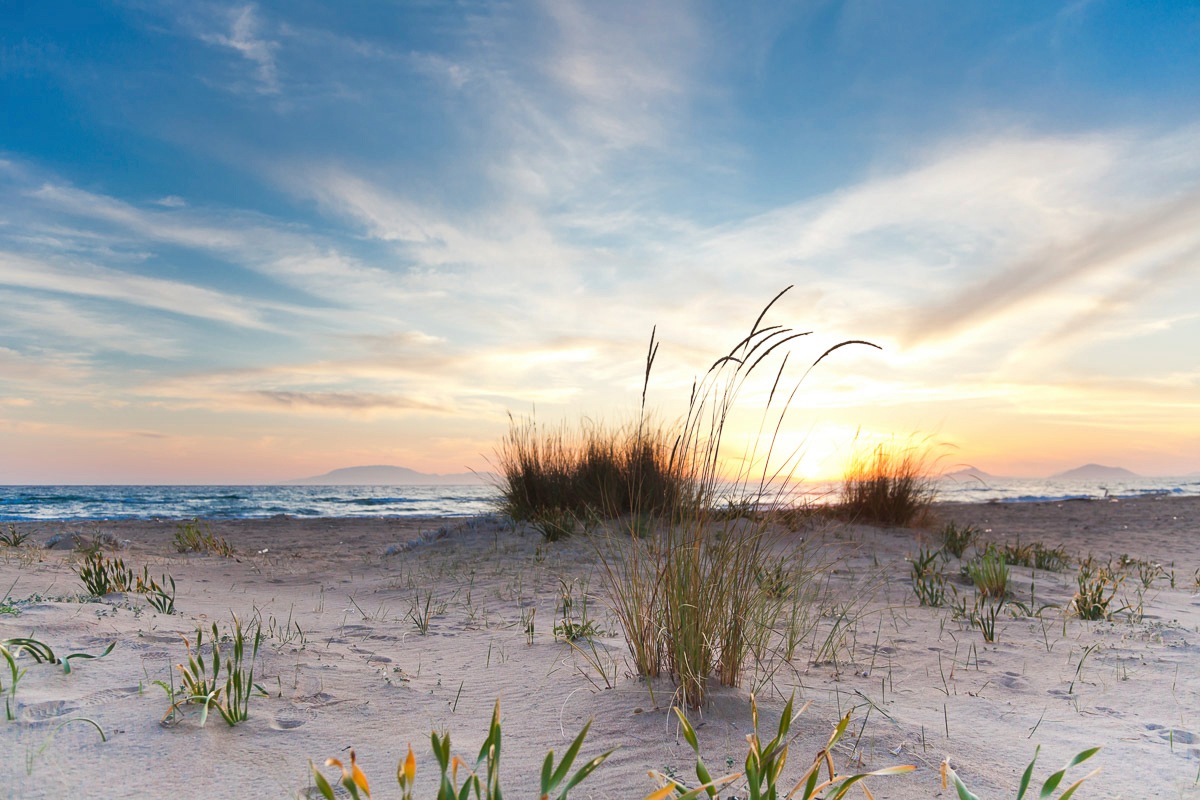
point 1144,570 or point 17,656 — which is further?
point 1144,570

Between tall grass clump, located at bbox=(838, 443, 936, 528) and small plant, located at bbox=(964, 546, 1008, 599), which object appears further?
tall grass clump, located at bbox=(838, 443, 936, 528)

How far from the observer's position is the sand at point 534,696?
75.2 inches

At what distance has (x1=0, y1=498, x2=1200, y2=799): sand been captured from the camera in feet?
A: 6.27

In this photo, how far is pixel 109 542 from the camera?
7695 millimetres

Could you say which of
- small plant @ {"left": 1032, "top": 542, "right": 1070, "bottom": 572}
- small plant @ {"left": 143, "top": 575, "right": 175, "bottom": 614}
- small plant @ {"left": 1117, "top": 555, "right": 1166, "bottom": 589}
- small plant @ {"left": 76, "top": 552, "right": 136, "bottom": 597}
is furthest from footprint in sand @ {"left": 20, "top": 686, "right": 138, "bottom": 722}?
small plant @ {"left": 1032, "top": 542, "right": 1070, "bottom": 572}

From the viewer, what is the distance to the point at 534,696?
2570mm

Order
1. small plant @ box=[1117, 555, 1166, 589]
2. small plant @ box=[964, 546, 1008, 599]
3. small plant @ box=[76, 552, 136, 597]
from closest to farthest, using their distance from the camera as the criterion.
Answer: small plant @ box=[76, 552, 136, 597]
small plant @ box=[964, 546, 1008, 599]
small plant @ box=[1117, 555, 1166, 589]

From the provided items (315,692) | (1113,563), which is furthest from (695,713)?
(1113,563)

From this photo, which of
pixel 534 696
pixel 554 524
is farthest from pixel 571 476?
pixel 534 696

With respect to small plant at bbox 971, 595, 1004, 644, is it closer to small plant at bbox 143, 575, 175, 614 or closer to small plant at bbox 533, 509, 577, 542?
small plant at bbox 533, 509, 577, 542

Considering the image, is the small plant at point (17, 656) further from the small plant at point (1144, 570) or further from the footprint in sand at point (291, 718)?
the small plant at point (1144, 570)

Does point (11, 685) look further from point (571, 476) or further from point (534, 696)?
point (571, 476)

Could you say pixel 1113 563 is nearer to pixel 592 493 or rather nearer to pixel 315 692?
pixel 592 493

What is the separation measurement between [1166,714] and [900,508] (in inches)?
262
